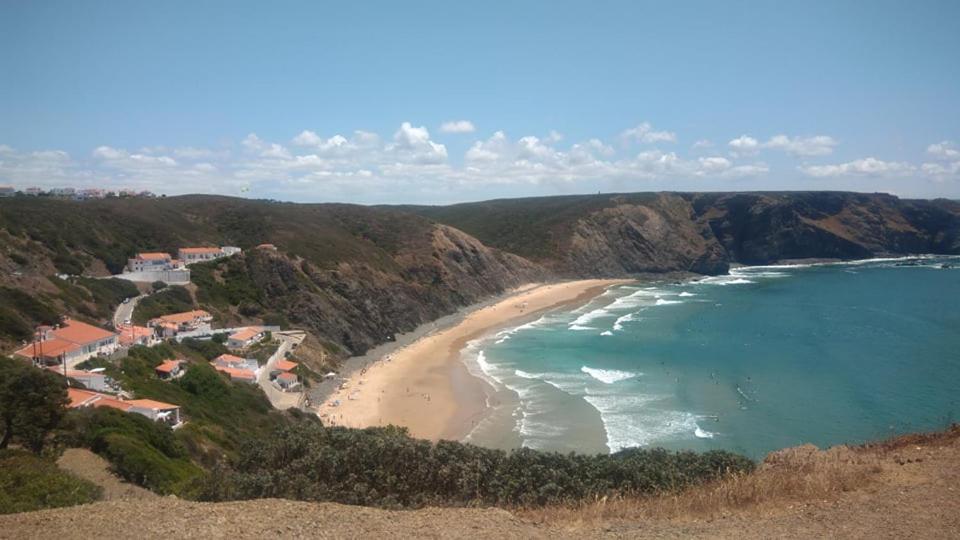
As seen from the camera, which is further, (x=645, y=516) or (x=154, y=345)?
(x=154, y=345)

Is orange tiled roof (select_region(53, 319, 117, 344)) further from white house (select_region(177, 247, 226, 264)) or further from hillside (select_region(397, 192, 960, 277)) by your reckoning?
hillside (select_region(397, 192, 960, 277))

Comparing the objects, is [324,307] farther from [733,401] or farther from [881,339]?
[881,339]

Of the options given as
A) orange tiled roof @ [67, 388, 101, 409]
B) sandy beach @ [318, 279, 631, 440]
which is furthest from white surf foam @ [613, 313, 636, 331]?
orange tiled roof @ [67, 388, 101, 409]

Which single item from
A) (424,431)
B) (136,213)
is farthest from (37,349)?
(136,213)

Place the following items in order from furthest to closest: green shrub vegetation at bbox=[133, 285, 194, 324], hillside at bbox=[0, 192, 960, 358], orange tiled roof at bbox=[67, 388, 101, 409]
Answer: hillside at bbox=[0, 192, 960, 358] < green shrub vegetation at bbox=[133, 285, 194, 324] < orange tiled roof at bbox=[67, 388, 101, 409]

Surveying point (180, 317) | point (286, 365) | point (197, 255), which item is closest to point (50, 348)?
point (180, 317)

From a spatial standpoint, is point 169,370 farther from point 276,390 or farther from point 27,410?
point 27,410
